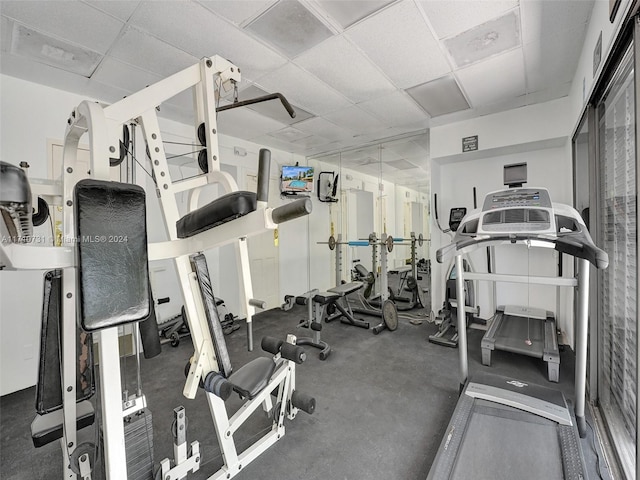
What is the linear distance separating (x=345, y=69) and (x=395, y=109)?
1.17 metres

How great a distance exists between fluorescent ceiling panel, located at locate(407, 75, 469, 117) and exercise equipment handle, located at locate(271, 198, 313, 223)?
9.46 ft

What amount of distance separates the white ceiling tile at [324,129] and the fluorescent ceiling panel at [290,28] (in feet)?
5.14

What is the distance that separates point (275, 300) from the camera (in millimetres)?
5293

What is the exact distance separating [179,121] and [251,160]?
124 centimetres

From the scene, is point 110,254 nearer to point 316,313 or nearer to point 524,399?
point 524,399

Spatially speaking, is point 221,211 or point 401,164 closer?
point 221,211

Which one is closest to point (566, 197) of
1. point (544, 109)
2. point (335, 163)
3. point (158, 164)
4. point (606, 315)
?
point (544, 109)

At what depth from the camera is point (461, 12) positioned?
2051 millimetres

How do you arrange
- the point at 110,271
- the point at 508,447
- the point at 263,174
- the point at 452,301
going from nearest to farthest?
Answer: the point at 110,271, the point at 263,174, the point at 508,447, the point at 452,301

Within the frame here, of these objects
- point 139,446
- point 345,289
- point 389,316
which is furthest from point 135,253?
point 389,316

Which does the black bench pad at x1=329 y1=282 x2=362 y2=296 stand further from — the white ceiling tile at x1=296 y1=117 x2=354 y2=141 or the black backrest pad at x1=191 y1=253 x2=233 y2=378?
the black backrest pad at x1=191 y1=253 x2=233 y2=378

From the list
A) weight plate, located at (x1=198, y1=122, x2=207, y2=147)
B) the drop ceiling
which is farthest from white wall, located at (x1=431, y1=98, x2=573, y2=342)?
weight plate, located at (x1=198, y1=122, x2=207, y2=147)

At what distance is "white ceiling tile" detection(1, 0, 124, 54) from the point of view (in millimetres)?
1901

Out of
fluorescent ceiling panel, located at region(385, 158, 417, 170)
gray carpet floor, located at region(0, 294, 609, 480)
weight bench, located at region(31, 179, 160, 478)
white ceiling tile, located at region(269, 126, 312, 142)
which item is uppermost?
white ceiling tile, located at region(269, 126, 312, 142)
